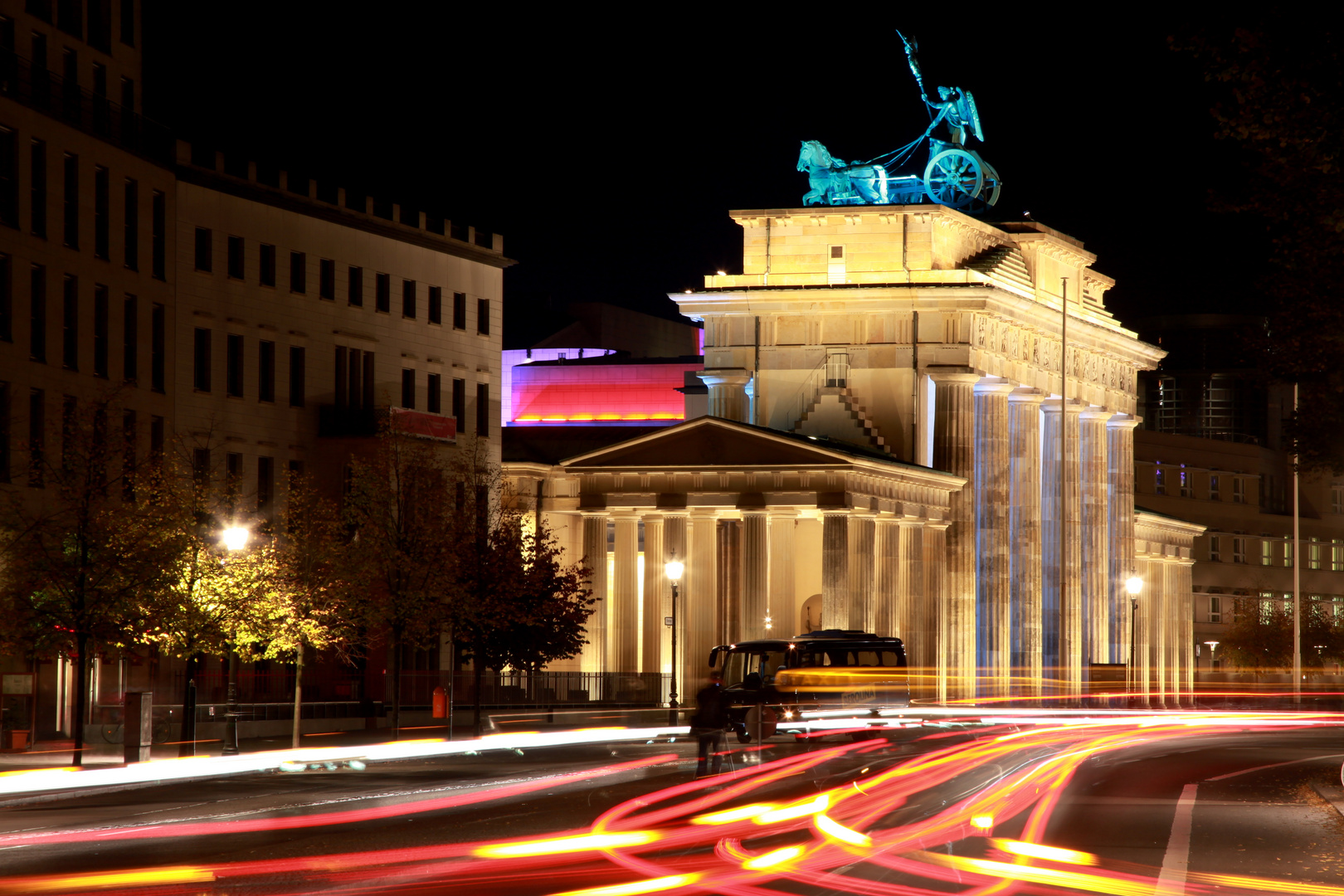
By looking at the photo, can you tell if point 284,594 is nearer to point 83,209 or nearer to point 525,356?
point 83,209

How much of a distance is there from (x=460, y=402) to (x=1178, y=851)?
193ft

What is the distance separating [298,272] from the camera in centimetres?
7094

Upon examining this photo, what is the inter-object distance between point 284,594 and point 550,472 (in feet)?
96.2

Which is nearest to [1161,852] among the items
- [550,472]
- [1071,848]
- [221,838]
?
[1071,848]

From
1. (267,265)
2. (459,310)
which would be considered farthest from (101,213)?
(459,310)

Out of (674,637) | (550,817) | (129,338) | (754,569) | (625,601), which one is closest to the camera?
(550,817)

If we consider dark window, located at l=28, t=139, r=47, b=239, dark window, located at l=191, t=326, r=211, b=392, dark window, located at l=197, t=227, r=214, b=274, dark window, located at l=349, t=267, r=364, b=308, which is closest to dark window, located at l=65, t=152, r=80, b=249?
dark window, located at l=28, t=139, r=47, b=239

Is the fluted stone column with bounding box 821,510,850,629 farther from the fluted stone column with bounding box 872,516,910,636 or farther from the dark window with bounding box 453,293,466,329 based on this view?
the dark window with bounding box 453,293,466,329

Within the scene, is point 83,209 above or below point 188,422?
above

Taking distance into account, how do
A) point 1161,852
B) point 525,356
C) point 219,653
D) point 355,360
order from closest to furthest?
point 1161,852, point 219,653, point 355,360, point 525,356

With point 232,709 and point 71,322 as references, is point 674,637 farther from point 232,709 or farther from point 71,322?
point 71,322

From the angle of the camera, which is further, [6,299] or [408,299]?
[408,299]

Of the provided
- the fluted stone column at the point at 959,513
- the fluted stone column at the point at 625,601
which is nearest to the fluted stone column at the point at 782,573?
the fluted stone column at the point at 959,513

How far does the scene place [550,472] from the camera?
73.9m
